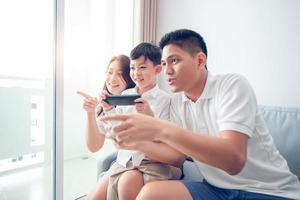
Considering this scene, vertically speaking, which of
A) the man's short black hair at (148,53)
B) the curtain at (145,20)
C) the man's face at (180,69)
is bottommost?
the man's face at (180,69)

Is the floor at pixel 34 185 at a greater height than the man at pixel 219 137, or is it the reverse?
the man at pixel 219 137

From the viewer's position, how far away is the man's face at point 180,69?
1.01m

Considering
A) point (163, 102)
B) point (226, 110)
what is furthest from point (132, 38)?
point (226, 110)

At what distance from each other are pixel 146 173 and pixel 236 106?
0.52 m

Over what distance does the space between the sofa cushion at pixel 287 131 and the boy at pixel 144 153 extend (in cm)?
61

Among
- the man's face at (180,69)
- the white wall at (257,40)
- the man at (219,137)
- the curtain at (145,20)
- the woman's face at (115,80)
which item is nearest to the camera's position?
the man at (219,137)

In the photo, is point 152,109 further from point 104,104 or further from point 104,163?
point 104,163

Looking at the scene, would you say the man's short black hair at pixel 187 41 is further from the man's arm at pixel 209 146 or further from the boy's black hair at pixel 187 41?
the man's arm at pixel 209 146

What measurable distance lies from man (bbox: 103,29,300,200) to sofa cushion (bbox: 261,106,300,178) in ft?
1.21

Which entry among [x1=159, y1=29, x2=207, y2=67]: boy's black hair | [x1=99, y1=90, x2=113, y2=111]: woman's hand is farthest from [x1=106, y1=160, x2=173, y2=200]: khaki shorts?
[x1=159, y1=29, x2=207, y2=67]: boy's black hair

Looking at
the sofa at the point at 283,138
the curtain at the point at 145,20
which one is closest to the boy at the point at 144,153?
the sofa at the point at 283,138

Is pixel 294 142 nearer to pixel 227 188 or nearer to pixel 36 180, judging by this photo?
pixel 227 188

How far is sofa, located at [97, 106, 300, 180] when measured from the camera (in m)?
1.33

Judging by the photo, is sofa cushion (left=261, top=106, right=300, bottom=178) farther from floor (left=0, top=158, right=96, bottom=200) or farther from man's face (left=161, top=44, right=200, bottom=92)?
floor (left=0, top=158, right=96, bottom=200)
